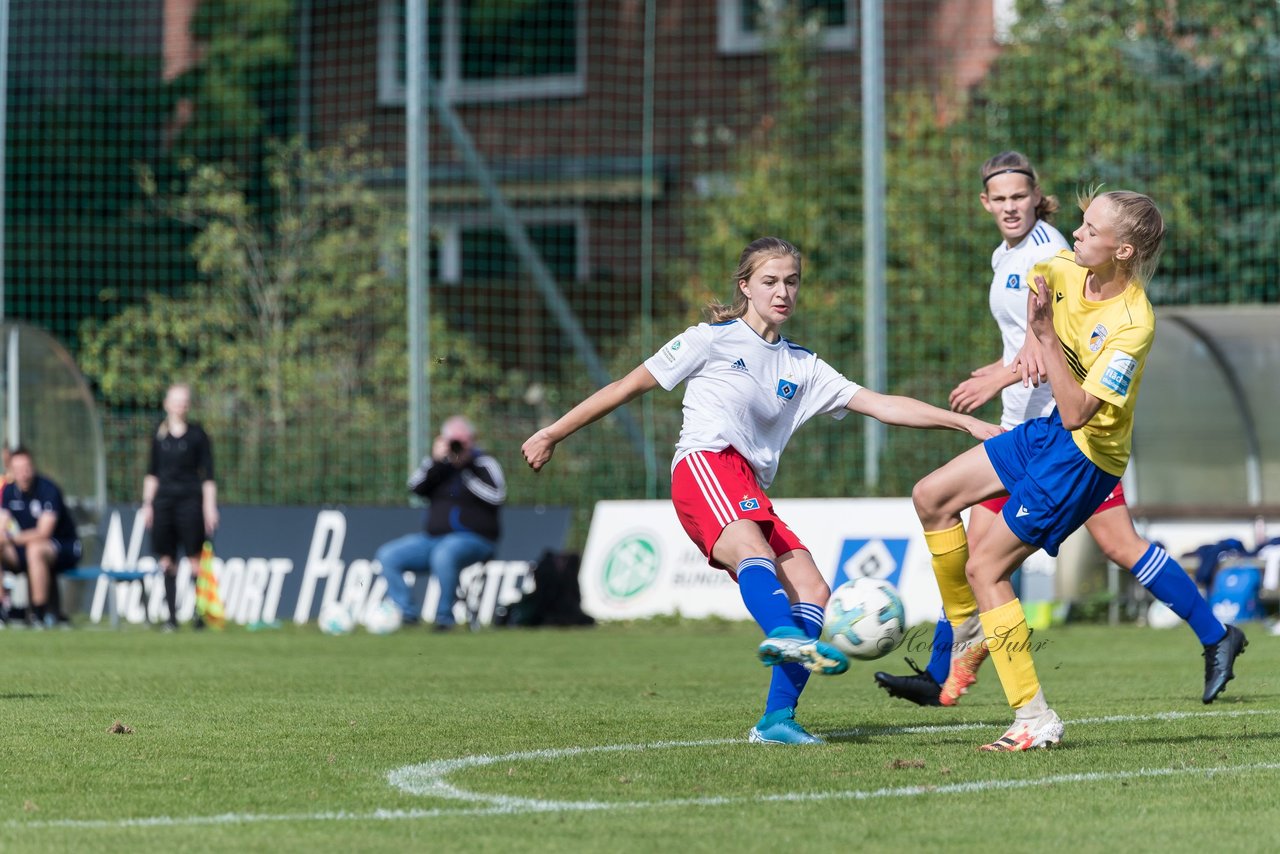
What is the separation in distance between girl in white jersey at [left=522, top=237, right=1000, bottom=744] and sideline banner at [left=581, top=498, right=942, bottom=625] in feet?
28.4

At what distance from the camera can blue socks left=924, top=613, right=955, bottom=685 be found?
7824 mm

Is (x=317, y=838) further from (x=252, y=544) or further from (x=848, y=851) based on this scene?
(x=252, y=544)

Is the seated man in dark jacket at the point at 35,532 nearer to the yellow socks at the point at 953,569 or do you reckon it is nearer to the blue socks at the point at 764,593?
the yellow socks at the point at 953,569

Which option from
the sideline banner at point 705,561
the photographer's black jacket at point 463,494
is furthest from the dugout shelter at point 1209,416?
the photographer's black jacket at point 463,494

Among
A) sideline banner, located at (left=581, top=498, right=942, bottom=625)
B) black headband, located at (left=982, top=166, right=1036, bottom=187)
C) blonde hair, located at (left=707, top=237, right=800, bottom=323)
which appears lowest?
sideline banner, located at (left=581, top=498, right=942, bottom=625)

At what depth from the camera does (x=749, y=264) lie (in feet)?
22.4

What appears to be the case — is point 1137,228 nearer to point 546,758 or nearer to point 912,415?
point 912,415

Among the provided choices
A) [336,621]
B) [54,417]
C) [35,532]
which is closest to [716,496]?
[336,621]

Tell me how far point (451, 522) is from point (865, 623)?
9.99m

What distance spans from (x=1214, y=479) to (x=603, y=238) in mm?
10840

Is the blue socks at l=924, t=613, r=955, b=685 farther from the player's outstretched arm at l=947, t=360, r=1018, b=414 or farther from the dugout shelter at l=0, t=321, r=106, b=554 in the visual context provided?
the dugout shelter at l=0, t=321, r=106, b=554

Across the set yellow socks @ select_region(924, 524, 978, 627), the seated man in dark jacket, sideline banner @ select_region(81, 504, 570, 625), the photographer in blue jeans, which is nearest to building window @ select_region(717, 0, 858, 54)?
sideline banner @ select_region(81, 504, 570, 625)

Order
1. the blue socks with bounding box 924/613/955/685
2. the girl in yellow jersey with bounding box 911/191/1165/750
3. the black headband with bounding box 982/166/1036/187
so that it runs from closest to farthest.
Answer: the girl in yellow jersey with bounding box 911/191/1165/750 < the blue socks with bounding box 924/613/955/685 < the black headband with bounding box 982/166/1036/187

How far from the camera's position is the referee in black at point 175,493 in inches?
628
